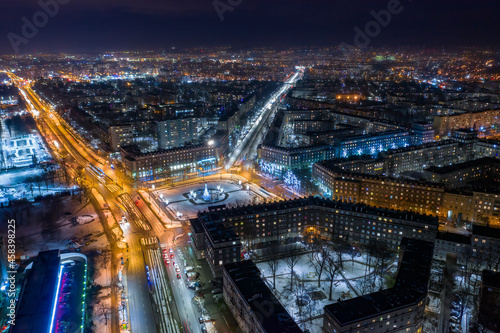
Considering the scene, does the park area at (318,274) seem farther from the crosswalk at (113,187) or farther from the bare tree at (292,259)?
the crosswalk at (113,187)

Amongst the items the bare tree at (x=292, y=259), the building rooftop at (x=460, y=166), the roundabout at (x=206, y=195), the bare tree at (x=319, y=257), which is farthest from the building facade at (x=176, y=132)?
the building rooftop at (x=460, y=166)

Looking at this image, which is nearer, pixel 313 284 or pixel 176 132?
pixel 313 284

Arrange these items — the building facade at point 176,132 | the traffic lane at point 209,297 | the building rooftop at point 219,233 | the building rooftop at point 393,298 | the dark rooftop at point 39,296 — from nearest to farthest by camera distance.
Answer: the building rooftop at point 393,298
the dark rooftop at point 39,296
the traffic lane at point 209,297
the building rooftop at point 219,233
the building facade at point 176,132

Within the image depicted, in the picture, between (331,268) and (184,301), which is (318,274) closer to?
(331,268)

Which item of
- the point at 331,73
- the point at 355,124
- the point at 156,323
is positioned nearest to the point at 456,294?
the point at 156,323

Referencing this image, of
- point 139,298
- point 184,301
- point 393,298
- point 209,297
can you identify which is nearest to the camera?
point 393,298

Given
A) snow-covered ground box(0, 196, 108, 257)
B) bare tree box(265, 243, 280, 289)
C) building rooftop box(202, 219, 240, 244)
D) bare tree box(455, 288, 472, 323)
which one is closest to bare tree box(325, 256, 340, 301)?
bare tree box(265, 243, 280, 289)

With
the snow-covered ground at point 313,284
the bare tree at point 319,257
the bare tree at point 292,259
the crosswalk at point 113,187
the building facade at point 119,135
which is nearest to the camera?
the snow-covered ground at point 313,284

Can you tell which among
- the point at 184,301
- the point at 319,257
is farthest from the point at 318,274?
the point at 184,301

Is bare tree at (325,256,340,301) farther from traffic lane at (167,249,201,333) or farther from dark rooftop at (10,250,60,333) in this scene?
dark rooftop at (10,250,60,333)
